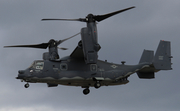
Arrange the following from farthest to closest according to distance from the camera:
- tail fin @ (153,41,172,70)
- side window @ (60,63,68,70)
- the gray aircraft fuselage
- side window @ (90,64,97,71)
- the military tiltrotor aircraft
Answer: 1. tail fin @ (153,41,172,70)
2. side window @ (90,64,97,71)
3. side window @ (60,63,68,70)
4. the gray aircraft fuselage
5. the military tiltrotor aircraft

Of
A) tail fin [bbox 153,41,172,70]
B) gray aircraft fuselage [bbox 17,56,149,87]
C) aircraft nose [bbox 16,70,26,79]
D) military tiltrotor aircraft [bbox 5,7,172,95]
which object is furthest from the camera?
tail fin [bbox 153,41,172,70]

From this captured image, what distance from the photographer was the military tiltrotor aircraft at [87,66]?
98.0 ft

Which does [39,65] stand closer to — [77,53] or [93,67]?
[77,53]

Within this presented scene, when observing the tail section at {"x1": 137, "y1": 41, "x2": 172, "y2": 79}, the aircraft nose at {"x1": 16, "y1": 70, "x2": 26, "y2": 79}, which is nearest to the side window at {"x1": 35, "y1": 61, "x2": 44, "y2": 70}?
the aircraft nose at {"x1": 16, "y1": 70, "x2": 26, "y2": 79}

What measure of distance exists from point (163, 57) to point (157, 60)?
67 cm

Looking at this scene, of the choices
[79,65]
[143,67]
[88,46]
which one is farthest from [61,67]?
[143,67]

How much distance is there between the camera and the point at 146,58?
1382 inches

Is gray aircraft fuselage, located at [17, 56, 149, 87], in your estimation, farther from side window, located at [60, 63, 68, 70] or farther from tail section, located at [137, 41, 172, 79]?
tail section, located at [137, 41, 172, 79]

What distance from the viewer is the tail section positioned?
33.5 m

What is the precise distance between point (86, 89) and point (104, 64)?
3.15 m

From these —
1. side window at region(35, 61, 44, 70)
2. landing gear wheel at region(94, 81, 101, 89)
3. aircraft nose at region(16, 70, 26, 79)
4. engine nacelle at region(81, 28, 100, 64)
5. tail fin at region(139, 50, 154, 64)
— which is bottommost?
landing gear wheel at region(94, 81, 101, 89)

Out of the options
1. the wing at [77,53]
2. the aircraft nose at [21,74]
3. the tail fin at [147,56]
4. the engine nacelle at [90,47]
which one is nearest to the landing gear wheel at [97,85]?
the wing at [77,53]

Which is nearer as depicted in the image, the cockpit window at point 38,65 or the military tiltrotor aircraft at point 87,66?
the military tiltrotor aircraft at point 87,66

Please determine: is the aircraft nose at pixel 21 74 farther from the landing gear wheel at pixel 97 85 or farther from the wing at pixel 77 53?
the landing gear wheel at pixel 97 85
